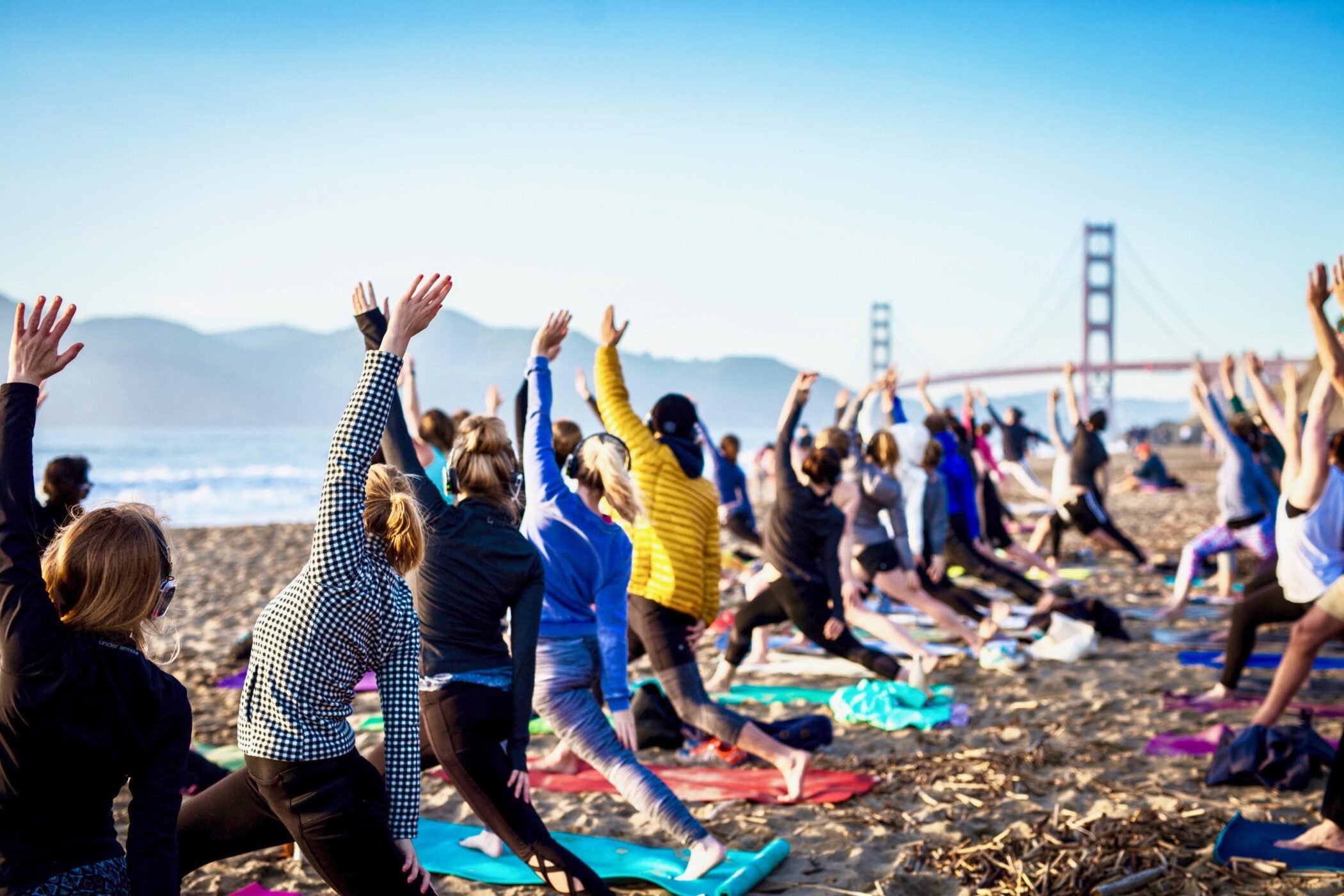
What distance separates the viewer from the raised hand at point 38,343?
181cm

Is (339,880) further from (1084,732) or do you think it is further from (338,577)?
(1084,732)

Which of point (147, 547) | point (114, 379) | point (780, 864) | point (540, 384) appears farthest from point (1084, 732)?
point (114, 379)

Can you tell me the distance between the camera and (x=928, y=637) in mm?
7371

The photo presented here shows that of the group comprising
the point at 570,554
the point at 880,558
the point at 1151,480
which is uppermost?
the point at 570,554

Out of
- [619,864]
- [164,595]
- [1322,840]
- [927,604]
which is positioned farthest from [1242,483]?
[164,595]

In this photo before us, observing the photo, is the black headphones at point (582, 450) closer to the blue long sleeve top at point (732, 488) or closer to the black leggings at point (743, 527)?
the blue long sleeve top at point (732, 488)

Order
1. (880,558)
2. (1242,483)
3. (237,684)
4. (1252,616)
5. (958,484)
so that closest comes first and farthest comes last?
(1252,616), (237,684), (880,558), (1242,483), (958,484)

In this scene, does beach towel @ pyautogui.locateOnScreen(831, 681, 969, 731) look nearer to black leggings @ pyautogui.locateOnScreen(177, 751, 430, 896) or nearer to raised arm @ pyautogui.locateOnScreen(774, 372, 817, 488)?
raised arm @ pyautogui.locateOnScreen(774, 372, 817, 488)

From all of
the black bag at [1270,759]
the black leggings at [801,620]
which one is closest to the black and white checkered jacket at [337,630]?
the black leggings at [801,620]

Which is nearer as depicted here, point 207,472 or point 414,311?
point 414,311

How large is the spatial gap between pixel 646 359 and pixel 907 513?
17940 cm

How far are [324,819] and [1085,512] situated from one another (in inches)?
332

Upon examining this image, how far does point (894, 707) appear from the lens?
5.19 metres

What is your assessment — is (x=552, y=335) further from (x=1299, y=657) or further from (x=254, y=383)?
(x=254, y=383)
